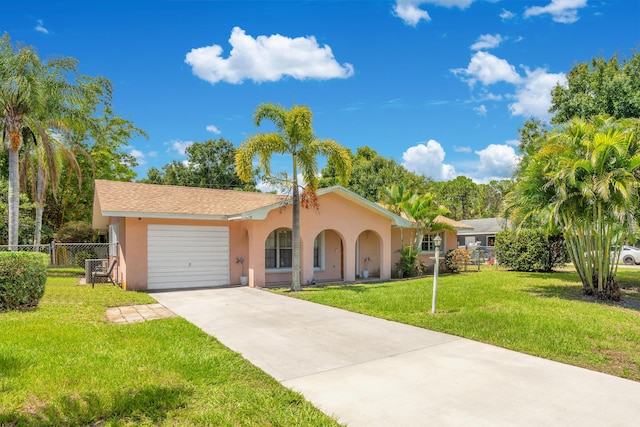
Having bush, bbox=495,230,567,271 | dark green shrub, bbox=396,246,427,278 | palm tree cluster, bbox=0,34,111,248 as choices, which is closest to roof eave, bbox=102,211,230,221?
palm tree cluster, bbox=0,34,111,248

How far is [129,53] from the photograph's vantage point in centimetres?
1549

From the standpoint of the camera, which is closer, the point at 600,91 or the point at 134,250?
the point at 134,250

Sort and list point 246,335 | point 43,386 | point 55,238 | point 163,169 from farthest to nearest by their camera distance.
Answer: point 163,169, point 55,238, point 246,335, point 43,386

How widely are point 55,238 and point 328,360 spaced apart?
1082 inches

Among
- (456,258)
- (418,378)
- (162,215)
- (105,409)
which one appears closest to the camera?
(105,409)

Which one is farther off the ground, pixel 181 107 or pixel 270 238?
pixel 181 107

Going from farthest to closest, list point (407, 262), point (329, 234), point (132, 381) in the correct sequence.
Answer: point (407, 262) < point (329, 234) < point (132, 381)

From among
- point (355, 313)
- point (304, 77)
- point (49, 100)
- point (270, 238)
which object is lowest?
point (355, 313)

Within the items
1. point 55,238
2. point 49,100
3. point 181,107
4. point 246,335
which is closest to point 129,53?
point 49,100

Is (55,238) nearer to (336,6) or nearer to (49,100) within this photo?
(49,100)

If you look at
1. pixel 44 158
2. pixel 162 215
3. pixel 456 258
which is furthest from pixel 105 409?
pixel 456 258

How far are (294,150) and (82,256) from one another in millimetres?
18725

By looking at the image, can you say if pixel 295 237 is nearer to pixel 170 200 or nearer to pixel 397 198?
pixel 170 200

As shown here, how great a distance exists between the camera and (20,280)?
8898mm
